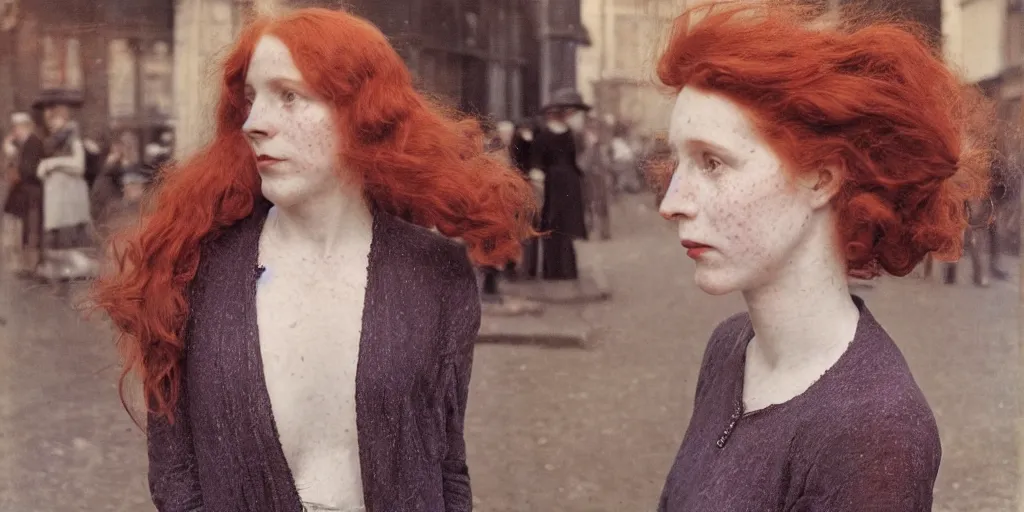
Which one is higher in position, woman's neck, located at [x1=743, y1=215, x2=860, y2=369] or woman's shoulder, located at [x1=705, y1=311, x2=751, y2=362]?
woman's neck, located at [x1=743, y1=215, x2=860, y2=369]

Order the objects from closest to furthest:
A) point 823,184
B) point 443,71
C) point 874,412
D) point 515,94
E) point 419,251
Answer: point 874,412, point 823,184, point 419,251, point 443,71, point 515,94

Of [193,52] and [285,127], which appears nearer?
[285,127]

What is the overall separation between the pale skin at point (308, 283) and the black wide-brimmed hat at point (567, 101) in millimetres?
1203

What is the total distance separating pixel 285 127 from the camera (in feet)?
6.00

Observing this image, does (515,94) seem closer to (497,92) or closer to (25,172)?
(497,92)

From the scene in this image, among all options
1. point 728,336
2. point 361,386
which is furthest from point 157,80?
point 728,336

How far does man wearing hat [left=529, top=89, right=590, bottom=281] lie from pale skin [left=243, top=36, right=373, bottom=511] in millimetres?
1154

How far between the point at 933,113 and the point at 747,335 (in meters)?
0.48

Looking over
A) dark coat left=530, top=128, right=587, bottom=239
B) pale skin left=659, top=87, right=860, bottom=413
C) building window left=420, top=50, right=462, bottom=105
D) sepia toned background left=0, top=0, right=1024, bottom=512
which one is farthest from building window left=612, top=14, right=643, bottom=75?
pale skin left=659, top=87, right=860, bottom=413

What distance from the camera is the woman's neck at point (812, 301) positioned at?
1593 millimetres

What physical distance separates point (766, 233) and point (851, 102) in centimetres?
23

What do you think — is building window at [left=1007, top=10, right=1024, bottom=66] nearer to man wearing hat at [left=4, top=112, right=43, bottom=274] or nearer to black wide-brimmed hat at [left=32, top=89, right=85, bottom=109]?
black wide-brimmed hat at [left=32, top=89, right=85, bottom=109]

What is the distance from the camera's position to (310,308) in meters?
1.89

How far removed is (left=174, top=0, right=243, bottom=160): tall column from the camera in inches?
113
